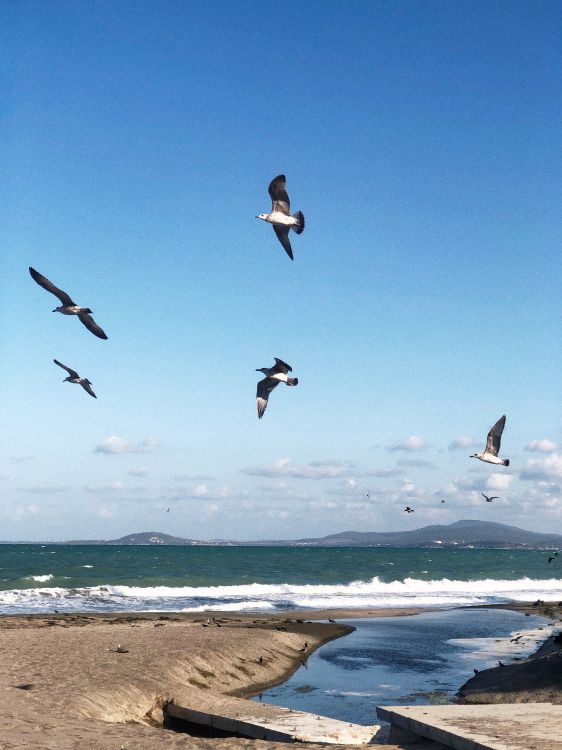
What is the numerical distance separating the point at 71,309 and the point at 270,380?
4344mm

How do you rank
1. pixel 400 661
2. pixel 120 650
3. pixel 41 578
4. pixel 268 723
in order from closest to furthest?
A: 1. pixel 268 723
2. pixel 120 650
3. pixel 400 661
4. pixel 41 578

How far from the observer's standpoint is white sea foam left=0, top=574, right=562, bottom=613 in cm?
3694

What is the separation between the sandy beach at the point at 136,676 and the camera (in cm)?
1082

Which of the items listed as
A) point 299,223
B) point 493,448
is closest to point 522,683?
point 493,448

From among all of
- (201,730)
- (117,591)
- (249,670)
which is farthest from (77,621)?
(117,591)

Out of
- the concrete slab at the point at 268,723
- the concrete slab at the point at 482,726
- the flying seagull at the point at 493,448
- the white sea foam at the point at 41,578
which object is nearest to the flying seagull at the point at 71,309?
the concrete slab at the point at 268,723

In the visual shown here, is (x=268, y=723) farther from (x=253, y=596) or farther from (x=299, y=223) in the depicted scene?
(x=253, y=596)

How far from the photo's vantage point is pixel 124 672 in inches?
599

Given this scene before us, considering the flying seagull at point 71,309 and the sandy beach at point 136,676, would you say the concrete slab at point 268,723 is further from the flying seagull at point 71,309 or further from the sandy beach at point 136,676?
the flying seagull at point 71,309

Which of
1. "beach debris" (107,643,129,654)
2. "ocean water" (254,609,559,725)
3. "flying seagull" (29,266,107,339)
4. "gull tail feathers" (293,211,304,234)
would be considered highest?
"gull tail feathers" (293,211,304,234)

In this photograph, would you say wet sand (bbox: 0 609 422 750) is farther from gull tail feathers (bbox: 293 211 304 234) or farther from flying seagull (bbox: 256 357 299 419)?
gull tail feathers (bbox: 293 211 304 234)

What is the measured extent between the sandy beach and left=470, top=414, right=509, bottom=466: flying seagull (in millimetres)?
4019

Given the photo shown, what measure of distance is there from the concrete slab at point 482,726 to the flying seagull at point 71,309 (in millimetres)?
9731

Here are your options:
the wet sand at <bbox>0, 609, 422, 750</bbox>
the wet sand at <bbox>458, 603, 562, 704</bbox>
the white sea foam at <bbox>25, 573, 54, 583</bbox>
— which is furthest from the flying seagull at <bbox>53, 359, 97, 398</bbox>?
the white sea foam at <bbox>25, 573, 54, 583</bbox>
